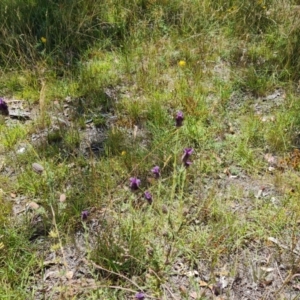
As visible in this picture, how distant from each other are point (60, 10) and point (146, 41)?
98 cm

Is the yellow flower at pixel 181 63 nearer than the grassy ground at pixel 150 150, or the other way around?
the grassy ground at pixel 150 150

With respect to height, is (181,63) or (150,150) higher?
(181,63)

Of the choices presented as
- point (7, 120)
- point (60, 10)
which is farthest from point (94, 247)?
point (60, 10)

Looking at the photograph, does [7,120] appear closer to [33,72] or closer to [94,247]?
[33,72]

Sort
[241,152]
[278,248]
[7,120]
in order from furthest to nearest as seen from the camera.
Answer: [7,120] < [241,152] < [278,248]

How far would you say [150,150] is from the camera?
129 inches

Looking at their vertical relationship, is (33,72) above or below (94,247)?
above

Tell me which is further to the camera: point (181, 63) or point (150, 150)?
point (181, 63)

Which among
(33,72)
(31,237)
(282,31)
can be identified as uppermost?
(282,31)

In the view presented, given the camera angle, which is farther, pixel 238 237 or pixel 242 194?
pixel 242 194

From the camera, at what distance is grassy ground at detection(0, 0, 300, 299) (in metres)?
2.45

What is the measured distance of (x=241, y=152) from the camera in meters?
3.25

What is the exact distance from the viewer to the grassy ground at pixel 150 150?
245 cm

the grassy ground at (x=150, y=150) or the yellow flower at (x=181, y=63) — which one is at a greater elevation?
the yellow flower at (x=181, y=63)
